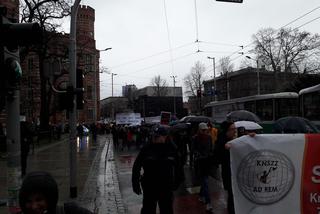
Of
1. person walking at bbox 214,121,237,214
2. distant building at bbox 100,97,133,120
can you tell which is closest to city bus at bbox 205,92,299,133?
person walking at bbox 214,121,237,214

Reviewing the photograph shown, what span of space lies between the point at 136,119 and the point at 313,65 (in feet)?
86.6

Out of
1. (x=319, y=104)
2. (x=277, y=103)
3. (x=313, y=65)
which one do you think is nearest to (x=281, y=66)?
(x=313, y=65)

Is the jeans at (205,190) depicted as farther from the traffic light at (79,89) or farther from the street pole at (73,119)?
the traffic light at (79,89)

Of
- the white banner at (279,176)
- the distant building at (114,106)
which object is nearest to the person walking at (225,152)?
the white banner at (279,176)

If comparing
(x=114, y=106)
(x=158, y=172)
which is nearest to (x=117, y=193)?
(x=158, y=172)

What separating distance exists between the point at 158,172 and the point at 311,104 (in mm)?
16873

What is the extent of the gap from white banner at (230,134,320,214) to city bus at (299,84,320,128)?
16310 millimetres

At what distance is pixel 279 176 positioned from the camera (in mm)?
5324

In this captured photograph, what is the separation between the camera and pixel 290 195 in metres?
5.26

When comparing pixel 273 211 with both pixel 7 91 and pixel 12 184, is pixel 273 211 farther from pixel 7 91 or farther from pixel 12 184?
pixel 7 91

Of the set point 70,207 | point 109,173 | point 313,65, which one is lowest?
point 109,173

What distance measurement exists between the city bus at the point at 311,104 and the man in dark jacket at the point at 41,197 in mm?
19068

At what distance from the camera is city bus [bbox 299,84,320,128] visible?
70.7ft

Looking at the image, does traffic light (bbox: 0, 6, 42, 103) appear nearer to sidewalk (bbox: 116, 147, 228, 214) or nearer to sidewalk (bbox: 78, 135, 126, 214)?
sidewalk (bbox: 78, 135, 126, 214)
